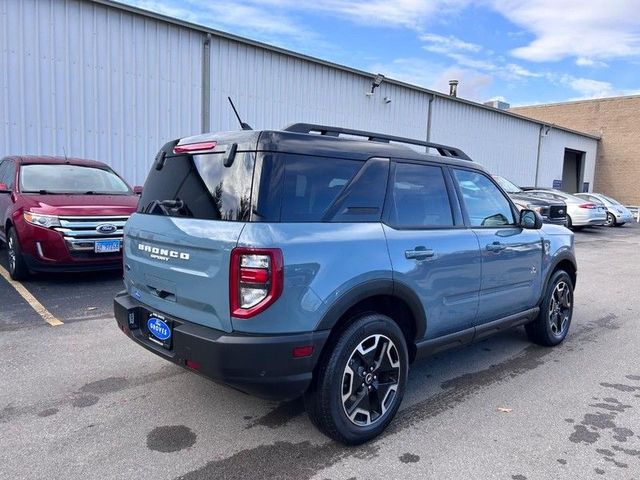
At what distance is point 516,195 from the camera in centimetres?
1567

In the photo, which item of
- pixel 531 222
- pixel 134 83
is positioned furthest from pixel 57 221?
pixel 134 83

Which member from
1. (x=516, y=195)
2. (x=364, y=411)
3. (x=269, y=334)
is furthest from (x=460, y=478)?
(x=516, y=195)

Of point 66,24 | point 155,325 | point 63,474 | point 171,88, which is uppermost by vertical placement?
point 66,24

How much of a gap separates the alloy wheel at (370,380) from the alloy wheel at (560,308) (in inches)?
98.8

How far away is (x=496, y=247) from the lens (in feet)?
13.4

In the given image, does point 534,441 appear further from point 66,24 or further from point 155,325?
point 66,24

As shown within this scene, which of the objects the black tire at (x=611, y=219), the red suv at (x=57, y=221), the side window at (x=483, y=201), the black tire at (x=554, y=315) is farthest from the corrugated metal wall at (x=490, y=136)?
the side window at (x=483, y=201)

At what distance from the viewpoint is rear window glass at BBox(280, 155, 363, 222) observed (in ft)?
9.34

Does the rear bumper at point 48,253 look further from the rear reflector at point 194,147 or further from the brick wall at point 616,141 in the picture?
the brick wall at point 616,141

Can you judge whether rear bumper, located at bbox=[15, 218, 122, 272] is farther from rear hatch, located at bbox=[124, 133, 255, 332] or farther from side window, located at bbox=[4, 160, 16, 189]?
rear hatch, located at bbox=[124, 133, 255, 332]

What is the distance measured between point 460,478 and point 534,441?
2.37ft

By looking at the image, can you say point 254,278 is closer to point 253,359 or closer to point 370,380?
point 253,359

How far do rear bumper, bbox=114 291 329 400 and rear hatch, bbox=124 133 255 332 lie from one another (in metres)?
0.10

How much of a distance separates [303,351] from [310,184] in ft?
3.17
